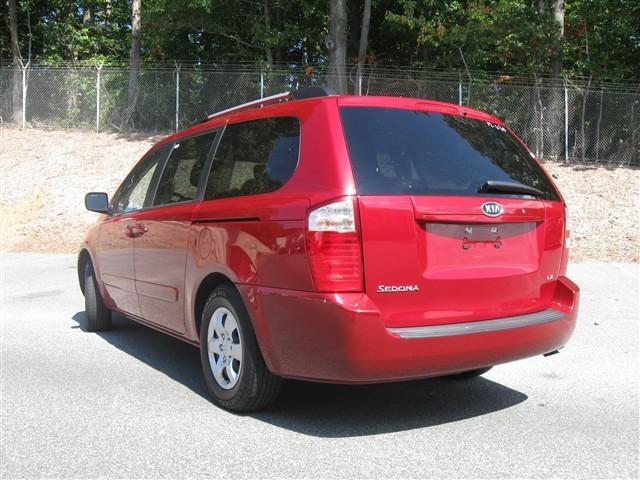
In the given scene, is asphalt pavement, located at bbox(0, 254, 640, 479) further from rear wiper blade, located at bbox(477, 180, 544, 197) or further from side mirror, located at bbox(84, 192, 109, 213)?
rear wiper blade, located at bbox(477, 180, 544, 197)

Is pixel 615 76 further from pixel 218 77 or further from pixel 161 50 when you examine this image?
pixel 161 50

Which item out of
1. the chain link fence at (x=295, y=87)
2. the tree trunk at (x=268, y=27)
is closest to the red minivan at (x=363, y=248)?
the chain link fence at (x=295, y=87)

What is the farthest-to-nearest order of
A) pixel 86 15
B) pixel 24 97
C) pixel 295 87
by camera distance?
pixel 86 15
pixel 24 97
pixel 295 87

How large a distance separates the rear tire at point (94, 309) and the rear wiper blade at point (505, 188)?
4.13 metres

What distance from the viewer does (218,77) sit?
20.4 metres

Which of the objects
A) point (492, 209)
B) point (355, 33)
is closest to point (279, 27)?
point (355, 33)

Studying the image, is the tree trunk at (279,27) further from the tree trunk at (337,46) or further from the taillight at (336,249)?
the taillight at (336,249)

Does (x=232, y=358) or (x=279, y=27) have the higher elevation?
(x=279, y=27)

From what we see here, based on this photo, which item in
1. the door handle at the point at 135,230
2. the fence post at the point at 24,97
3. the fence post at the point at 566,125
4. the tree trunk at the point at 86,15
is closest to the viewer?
the door handle at the point at 135,230

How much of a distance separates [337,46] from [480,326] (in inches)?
666

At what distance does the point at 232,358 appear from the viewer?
4.07 metres

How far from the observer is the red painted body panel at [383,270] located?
3.40 meters

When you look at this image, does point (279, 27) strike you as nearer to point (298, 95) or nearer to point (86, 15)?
point (86, 15)

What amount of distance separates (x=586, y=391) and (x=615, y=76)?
17421mm
